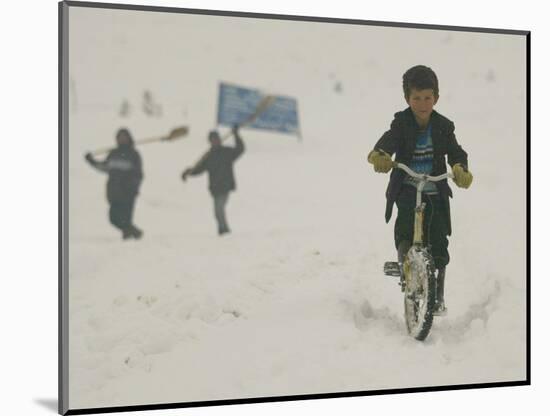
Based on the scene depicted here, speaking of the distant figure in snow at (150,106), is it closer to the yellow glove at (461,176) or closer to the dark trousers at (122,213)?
the dark trousers at (122,213)

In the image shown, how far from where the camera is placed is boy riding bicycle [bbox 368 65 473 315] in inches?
229

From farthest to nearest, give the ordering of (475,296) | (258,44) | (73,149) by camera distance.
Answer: (475,296) → (258,44) → (73,149)

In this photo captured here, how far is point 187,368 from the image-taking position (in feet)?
17.7

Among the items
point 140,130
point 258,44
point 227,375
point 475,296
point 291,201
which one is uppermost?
point 258,44

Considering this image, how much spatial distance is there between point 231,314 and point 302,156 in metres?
0.89

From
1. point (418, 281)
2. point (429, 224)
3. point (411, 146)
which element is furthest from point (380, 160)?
point (418, 281)

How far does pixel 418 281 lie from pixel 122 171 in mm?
1698

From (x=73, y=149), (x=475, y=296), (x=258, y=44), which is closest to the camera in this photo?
(x=73, y=149)

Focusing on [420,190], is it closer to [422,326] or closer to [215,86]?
[422,326]

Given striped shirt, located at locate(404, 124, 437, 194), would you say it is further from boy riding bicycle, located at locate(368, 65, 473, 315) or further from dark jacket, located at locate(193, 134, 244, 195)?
dark jacket, located at locate(193, 134, 244, 195)

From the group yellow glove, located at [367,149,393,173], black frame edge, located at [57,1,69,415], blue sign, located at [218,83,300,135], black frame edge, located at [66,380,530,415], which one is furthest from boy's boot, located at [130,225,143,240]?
yellow glove, located at [367,149,393,173]

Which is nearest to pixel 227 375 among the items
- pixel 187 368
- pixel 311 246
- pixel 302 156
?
pixel 187 368

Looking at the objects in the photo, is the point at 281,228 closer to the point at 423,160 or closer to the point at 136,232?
the point at 136,232

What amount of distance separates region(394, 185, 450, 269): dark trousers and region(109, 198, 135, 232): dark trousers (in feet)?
4.73
